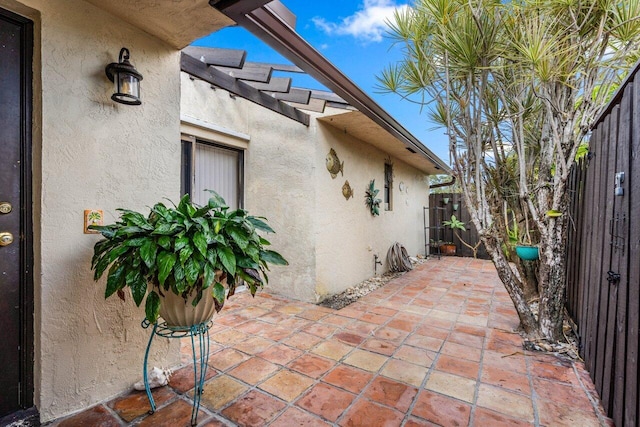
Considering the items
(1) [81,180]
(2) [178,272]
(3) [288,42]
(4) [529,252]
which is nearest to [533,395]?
(4) [529,252]

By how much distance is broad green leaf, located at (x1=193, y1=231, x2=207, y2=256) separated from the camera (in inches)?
56.6

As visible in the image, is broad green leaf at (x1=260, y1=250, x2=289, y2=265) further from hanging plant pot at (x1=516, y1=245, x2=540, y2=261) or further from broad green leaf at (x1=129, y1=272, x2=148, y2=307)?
hanging plant pot at (x1=516, y1=245, x2=540, y2=261)

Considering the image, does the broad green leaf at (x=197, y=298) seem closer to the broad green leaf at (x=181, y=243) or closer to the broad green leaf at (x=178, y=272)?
the broad green leaf at (x=178, y=272)

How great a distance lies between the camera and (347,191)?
4496 millimetres

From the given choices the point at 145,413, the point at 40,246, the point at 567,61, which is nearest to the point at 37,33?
the point at 40,246

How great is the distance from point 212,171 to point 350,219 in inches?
86.3

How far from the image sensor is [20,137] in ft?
4.91

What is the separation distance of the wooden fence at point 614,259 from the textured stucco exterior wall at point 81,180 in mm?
2864

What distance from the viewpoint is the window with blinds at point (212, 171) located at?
351 cm

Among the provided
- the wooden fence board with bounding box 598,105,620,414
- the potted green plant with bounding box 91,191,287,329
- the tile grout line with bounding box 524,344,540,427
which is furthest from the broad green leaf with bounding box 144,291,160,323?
the wooden fence board with bounding box 598,105,620,414

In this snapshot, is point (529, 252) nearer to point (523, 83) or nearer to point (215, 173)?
point (523, 83)

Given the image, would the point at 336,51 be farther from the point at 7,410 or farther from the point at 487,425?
the point at 7,410

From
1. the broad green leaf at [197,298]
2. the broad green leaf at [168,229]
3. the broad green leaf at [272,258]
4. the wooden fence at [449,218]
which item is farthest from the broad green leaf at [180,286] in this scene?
the wooden fence at [449,218]

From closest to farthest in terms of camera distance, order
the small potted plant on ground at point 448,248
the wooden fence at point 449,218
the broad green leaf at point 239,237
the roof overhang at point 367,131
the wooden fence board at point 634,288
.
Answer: the wooden fence board at point 634,288 → the broad green leaf at point 239,237 → the roof overhang at point 367,131 → the wooden fence at point 449,218 → the small potted plant on ground at point 448,248
